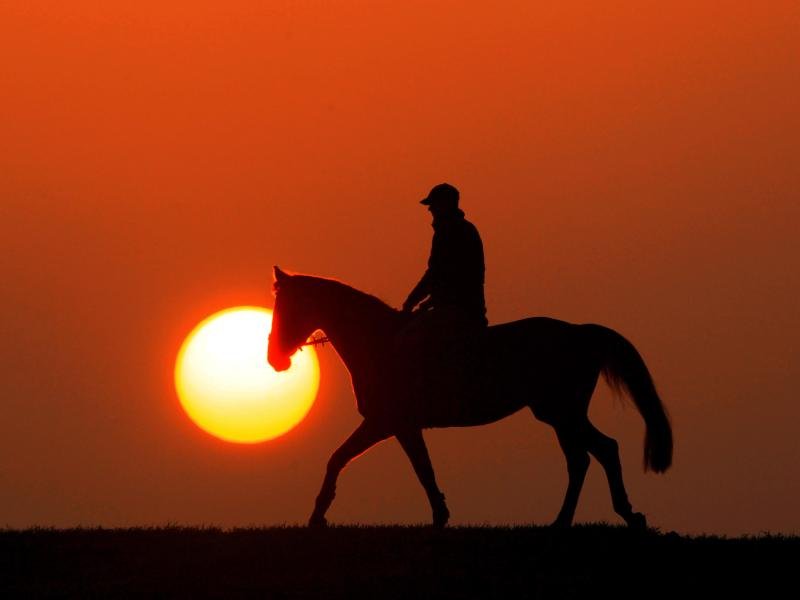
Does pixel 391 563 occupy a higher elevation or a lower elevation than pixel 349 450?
lower

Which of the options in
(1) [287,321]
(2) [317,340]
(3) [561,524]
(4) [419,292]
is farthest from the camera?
(2) [317,340]

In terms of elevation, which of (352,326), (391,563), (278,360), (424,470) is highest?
(352,326)

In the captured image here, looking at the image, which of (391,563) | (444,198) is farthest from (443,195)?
(391,563)

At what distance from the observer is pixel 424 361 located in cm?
1906

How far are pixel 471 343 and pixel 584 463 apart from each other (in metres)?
1.75

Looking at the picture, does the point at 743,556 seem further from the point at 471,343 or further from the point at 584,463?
the point at 471,343

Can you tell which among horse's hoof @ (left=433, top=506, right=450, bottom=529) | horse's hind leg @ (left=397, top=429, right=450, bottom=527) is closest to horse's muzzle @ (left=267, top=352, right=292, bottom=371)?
horse's hind leg @ (left=397, top=429, right=450, bottom=527)

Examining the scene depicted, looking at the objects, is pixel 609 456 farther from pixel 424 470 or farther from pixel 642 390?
pixel 424 470

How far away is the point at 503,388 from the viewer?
19.0m

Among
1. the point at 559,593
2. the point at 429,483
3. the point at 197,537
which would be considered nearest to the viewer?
the point at 559,593

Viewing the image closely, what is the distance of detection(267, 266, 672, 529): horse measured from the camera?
18.8 meters

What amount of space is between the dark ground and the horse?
1822 mm

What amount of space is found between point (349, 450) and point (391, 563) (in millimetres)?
3434

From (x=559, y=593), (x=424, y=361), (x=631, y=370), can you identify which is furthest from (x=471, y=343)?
(x=559, y=593)
